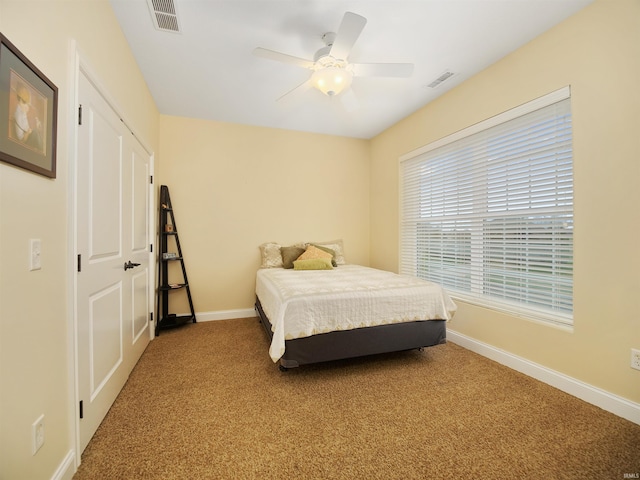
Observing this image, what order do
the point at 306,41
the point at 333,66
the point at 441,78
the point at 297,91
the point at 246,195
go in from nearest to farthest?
the point at 333,66 < the point at 306,41 < the point at 297,91 < the point at 441,78 < the point at 246,195

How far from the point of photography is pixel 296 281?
8.75 feet

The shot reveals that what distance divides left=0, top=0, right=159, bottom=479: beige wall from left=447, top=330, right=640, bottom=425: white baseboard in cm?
302

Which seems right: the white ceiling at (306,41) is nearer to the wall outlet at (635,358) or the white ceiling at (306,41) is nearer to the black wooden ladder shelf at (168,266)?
the black wooden ladder shelf at (168,266)

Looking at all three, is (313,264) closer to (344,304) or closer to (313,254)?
(313,254)

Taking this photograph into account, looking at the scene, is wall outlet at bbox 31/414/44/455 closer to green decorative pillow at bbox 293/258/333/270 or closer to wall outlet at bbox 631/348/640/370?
green decorative pillow at bbox 293/258/333/270

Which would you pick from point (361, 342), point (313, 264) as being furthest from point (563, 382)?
point (313, 264)

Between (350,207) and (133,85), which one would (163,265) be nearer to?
(133,85)

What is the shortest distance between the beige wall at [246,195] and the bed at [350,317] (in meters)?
1.41

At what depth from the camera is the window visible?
80.4 inches

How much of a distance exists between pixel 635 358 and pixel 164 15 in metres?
3.83

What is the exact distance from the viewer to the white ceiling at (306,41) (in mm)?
1865

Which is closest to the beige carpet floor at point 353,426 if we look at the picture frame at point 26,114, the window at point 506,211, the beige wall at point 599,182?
the beige wall at point 599,182

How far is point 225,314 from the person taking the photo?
3730 mm

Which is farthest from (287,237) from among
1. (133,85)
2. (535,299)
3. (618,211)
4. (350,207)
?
(618,211)
